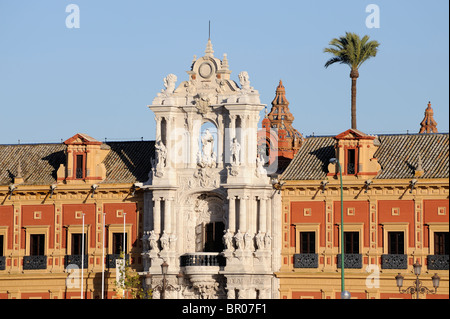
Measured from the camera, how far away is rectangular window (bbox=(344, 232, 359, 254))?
84.9 m

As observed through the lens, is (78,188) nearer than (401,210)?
No

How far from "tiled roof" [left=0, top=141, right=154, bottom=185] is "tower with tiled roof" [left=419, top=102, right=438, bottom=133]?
133ft

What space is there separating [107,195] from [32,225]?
528cm

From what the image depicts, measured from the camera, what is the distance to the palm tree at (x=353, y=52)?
96.3m

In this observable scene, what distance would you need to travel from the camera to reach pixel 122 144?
305ft

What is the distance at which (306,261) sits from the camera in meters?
85.5

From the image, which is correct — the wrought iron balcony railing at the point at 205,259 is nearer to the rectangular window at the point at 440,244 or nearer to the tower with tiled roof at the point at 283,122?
the rectangular window at the point at 440,244

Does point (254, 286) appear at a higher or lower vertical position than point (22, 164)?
lower

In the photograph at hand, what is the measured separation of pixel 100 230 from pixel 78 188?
298cm

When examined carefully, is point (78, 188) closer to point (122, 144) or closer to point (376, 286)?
point (122, 144)

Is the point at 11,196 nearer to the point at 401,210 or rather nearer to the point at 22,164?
the point at 22,164

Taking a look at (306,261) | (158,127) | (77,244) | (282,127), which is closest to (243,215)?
(306,261)

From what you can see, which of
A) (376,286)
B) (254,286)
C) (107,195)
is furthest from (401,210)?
(107,195)

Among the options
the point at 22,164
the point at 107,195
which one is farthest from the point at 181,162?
the point at 22,164
